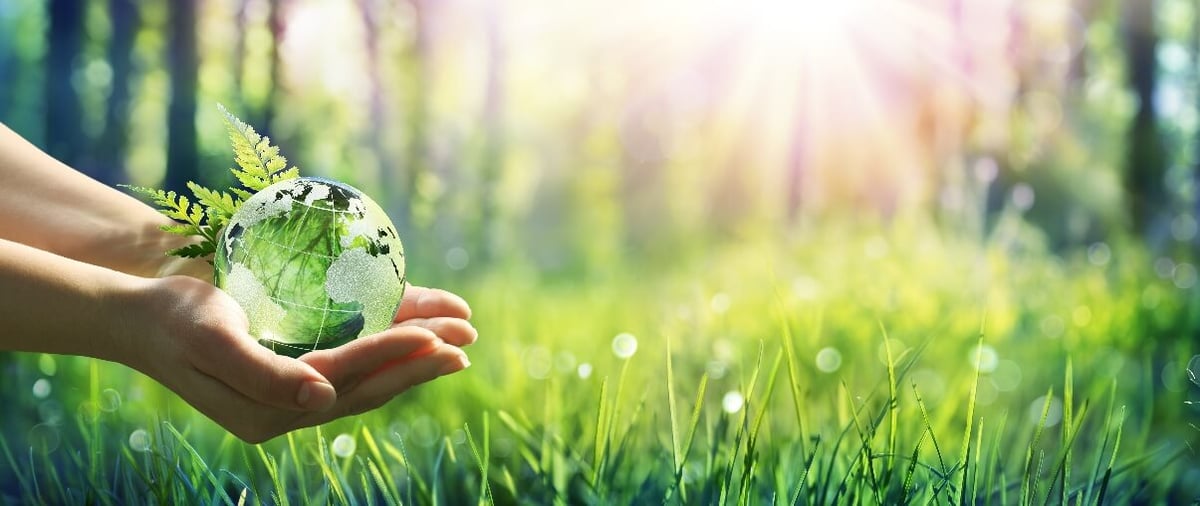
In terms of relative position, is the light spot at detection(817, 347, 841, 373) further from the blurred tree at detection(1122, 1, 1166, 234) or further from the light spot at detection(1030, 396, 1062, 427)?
the blurred tree at detection(1122, 1, 1166, 234)

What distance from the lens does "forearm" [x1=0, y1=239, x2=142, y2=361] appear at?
54.7 inches

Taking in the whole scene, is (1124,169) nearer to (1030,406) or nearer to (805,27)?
(805,27)

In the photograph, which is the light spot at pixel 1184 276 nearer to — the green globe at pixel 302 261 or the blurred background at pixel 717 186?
the blurred background at pixel 717 186

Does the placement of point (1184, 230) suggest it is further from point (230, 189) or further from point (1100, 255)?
point (230, 189)

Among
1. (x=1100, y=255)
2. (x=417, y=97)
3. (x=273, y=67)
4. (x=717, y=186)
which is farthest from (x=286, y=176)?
(x=717, y=186)

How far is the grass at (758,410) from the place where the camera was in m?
1.72

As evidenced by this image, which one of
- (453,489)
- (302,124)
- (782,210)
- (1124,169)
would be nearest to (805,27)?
(782,210)

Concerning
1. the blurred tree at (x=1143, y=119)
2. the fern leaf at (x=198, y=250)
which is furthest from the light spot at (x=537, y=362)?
the blurred tree at (x=1143, y=119)

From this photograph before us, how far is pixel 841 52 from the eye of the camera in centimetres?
1641

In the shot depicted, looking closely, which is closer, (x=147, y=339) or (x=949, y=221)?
(x=147, y=339)

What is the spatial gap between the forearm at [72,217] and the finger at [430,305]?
46cm

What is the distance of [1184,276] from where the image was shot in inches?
238

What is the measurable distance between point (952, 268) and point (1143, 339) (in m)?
1.28

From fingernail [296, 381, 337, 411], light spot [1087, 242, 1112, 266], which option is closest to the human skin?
fingernail [296, 381, 337, 411]
